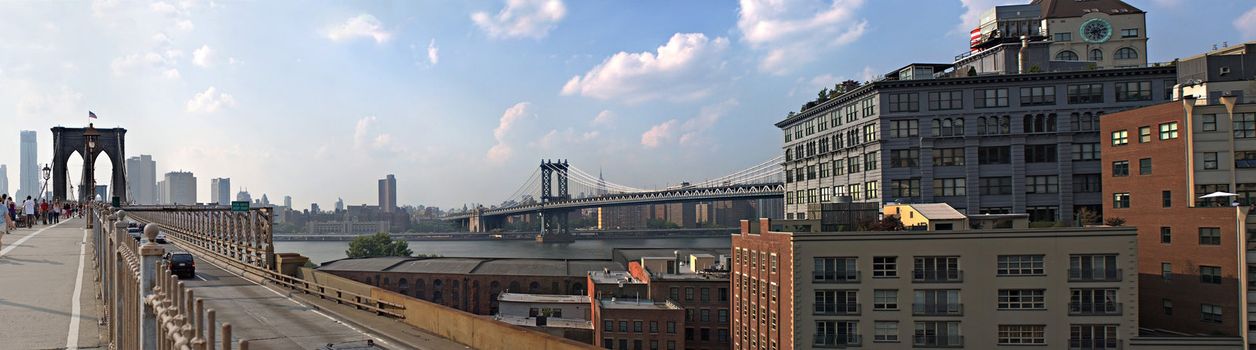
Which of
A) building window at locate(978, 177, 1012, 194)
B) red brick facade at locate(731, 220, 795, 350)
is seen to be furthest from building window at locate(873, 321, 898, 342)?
building window at locate(978, 177, 1012, 194)

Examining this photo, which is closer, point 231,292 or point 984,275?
point 231,292

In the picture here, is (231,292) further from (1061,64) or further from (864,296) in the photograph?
(1061,64)

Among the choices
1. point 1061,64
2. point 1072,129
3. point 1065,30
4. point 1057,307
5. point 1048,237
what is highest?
point 1065,30

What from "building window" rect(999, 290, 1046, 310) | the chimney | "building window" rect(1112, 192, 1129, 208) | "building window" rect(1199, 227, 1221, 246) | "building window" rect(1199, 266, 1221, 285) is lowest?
"building window" rect(999, 290, 1046, 310)

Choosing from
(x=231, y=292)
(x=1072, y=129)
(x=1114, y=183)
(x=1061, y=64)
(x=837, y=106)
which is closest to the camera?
(x=231, y=292)

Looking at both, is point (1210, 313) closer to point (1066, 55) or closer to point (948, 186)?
point (948, 186)

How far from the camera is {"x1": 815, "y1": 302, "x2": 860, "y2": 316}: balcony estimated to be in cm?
3897

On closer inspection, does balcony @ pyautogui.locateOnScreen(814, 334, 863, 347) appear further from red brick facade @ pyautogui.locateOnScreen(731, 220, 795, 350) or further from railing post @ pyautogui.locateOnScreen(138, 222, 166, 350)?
railing post @ pyautogui.locateOnScreen(138, 222, 166, 350)

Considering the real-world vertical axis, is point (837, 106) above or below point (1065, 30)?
below

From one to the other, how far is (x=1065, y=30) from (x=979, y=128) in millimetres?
20130

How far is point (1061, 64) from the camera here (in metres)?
58.3

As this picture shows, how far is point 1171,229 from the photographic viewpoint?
1655 inches

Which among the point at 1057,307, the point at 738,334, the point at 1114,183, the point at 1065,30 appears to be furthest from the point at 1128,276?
the point at 1065,30

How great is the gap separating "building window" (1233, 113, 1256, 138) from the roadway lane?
43263mm
